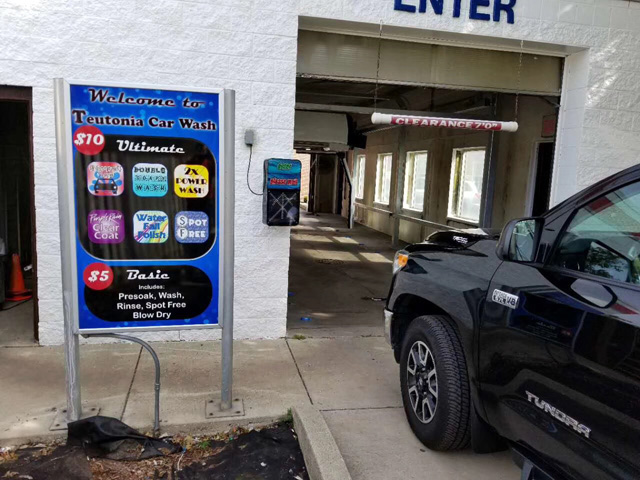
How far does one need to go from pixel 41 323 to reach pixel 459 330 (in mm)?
4020

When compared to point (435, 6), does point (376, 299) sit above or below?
below

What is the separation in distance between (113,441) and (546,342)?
275 centimetres

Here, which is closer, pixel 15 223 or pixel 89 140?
pixel 89 140

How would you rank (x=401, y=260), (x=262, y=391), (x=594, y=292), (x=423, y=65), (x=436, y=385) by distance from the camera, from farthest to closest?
(x=423, y=65) < (x=262, y=391) < (x=401, y=260) < (x=436, y=385) < (x=594, y=292)

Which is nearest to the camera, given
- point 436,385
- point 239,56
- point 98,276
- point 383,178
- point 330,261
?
point 436,385

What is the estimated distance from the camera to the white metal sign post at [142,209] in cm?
322

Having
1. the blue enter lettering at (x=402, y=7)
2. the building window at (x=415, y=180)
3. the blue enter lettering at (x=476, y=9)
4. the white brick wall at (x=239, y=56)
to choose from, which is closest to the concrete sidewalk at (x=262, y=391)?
the white brick wall at (x=239, y=56)

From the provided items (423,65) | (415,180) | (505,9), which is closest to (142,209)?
(423,65)

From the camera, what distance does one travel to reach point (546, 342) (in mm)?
2295

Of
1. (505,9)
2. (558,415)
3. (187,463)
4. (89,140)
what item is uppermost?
(505,9)

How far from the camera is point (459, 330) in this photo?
305 centimetres

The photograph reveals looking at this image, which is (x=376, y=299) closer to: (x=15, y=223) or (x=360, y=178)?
(x=15, y=223)

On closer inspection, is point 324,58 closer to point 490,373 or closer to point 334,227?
point 490,373

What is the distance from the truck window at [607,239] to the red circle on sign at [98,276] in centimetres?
272
